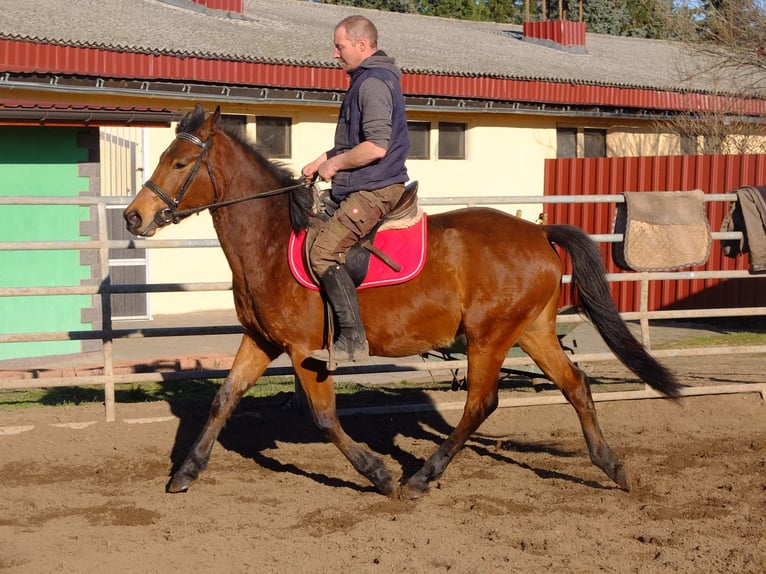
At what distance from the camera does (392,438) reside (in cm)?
756

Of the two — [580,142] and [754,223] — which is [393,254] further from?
[580,142]

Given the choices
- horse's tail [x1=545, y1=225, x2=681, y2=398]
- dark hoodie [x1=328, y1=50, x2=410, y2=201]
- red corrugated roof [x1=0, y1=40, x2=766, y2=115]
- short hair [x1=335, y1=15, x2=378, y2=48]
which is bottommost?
horse's tail [x1=545, y1=225, x2=681, y2=398]

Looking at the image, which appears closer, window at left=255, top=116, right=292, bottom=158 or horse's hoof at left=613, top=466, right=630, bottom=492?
horse's hoof at left=613, top=466, right=630, bottom=492

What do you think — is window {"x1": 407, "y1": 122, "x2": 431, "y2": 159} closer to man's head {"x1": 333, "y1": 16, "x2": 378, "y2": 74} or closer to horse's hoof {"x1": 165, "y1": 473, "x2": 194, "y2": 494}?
man's head {"x1": 333, "y1": 16, "x2": 378, "y2": 74}

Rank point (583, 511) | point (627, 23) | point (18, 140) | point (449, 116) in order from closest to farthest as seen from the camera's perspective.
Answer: point (583, 511) < point (18, 140) < point (449, 116) < point (627, 23)

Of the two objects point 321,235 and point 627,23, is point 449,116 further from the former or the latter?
point 627,23

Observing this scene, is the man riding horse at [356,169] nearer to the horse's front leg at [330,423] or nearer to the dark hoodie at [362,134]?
the dark hoodie at [362,134]

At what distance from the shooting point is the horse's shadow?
6.71 m

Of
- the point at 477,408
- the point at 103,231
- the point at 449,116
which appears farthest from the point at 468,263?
the point at 449,116

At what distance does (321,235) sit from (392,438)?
230 cm

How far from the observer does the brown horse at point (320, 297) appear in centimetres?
593

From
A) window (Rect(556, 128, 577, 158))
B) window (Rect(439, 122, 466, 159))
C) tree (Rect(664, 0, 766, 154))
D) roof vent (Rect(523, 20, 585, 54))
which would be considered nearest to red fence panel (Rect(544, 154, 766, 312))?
window (Rect(439, 122, 466, 159))

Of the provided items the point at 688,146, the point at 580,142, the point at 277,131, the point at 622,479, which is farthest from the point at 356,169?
the point at 688,146

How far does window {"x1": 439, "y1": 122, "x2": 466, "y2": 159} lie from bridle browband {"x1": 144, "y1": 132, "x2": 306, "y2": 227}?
47.6ft
